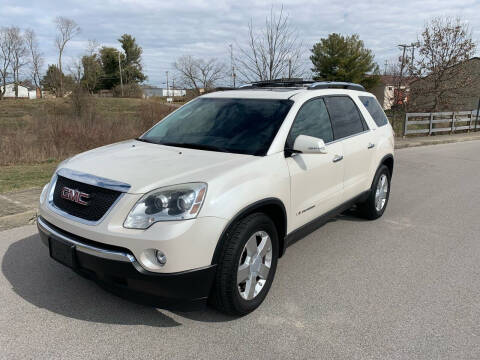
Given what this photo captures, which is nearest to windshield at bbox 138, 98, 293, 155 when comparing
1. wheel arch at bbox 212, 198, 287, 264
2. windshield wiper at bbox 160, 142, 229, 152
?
windshield wiper at bbox 160, 142, 229, 152

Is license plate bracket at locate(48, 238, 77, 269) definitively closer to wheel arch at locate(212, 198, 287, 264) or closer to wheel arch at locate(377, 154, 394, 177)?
wheel arch at locate(212, 198, 287, 264)

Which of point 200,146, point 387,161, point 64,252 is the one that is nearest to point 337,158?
point 200,146

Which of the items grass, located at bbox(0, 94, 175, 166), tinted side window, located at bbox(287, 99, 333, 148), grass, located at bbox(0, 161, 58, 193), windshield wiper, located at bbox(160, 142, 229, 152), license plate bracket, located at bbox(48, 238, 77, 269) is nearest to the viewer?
license plate bracket, located at bbox(48, 238, 77, 269)

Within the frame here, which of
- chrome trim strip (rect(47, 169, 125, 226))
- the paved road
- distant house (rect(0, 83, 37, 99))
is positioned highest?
distant house (rect(0, 83, 37, 99))

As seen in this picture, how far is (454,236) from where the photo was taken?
5.08 metres

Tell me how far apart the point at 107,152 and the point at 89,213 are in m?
0.89

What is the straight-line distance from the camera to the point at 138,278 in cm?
261

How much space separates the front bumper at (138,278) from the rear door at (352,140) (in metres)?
2.38

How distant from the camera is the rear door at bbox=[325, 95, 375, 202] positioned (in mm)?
4441

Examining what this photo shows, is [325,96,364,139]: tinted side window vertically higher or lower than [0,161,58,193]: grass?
higher

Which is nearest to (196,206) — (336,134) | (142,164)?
(142,164)

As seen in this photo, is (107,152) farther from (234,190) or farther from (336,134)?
(336,134)

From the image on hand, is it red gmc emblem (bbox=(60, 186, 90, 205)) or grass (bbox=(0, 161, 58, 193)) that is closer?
red gmc emblem (bbox=(60, 186, 90, 205))

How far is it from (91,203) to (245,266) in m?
1.22
